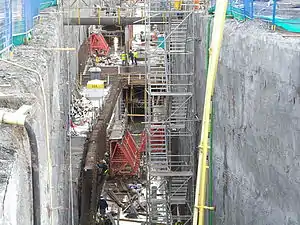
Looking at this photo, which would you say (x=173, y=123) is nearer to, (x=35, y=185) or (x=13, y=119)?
(x=35, y=185)

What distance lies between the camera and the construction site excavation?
5.45 metres

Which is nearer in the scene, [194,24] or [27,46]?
[27,46]

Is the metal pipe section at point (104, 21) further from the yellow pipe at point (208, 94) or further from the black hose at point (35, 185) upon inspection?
the black hose at point (35, 185)

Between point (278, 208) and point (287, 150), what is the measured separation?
2.63 ft

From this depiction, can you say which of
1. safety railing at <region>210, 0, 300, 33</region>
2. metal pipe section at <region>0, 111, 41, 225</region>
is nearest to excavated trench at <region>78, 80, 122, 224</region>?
safety railing at <region>210, 0, 300, 33</region>

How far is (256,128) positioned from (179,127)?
7.57 m

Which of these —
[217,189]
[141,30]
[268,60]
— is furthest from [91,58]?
[268,60]

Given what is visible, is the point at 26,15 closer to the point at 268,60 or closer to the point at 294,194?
the point at 268,60

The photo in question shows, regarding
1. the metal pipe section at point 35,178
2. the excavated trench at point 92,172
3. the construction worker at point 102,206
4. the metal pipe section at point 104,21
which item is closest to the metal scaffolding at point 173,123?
the excavated trench at point 92,172

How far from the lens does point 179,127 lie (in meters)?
15.2

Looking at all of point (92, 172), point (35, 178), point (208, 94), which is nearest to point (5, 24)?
point (208, 94)

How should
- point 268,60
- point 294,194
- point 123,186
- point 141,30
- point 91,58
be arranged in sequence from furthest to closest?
point 141,30 → point 91,58 → point 123,186 → point 268,60 → point 294,194

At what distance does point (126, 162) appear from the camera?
2102 cm

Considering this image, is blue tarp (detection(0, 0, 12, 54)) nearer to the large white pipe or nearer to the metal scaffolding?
the large white pipe
